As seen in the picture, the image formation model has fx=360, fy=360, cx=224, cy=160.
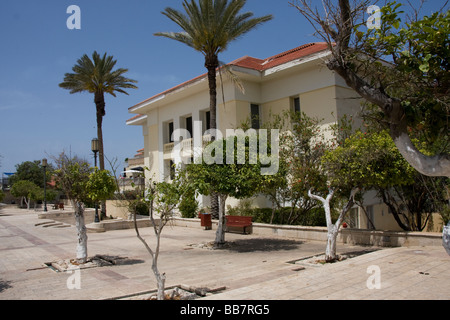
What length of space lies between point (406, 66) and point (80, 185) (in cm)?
846

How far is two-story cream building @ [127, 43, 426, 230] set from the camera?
17.6 m

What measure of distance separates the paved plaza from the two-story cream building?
7.32m

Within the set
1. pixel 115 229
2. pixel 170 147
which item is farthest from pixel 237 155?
pixel 170 147

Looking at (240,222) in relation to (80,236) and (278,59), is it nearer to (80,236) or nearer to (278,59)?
(80,236)

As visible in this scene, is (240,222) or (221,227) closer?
(221,227)

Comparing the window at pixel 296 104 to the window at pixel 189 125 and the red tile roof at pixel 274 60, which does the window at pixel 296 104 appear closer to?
the red tile roof at pixel 274 60

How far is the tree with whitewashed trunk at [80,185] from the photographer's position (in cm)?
999

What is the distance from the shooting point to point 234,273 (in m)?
8.79

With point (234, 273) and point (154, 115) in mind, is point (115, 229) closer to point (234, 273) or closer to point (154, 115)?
point (154, 115)

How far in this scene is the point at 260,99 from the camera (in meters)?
21.3

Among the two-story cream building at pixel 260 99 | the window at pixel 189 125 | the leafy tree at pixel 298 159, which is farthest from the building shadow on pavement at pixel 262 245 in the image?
the window at pixel 189 125

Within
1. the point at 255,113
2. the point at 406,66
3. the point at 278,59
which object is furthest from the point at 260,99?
the point at 406,66

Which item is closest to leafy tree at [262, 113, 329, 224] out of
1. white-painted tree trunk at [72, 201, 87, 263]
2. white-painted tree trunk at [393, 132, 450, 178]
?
white-painted tree trunk at [72, 201, 87, 263]
